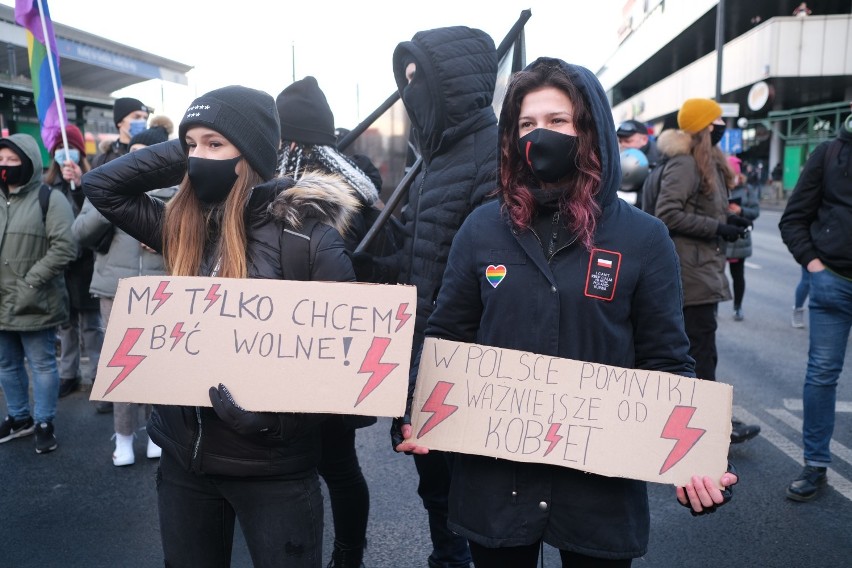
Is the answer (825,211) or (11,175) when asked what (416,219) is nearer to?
(825,211)

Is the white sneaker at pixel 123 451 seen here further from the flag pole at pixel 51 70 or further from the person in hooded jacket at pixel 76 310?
the flag pole at pixel 51 70

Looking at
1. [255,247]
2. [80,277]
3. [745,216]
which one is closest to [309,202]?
[255,247]

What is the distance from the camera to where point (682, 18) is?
35.4 metres

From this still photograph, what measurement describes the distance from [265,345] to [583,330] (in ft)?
2.73

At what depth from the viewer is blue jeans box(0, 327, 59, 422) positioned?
4.63 meters

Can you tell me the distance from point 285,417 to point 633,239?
103 cm

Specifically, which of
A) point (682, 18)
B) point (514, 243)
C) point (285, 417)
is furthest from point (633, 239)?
point (682, 18)

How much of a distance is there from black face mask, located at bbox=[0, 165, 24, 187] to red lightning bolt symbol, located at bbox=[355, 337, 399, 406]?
3.62m

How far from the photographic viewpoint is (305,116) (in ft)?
11.5

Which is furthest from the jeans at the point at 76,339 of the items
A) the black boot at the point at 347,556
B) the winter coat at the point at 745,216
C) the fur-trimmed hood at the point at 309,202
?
the winter coat at the point at 745,216

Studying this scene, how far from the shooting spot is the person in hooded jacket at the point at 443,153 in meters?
2.76

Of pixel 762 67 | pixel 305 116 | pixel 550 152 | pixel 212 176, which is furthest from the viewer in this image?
pixel 762 67

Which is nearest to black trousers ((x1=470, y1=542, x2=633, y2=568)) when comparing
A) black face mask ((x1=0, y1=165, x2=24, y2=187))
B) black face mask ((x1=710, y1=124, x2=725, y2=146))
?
black face mask ((x1=710, y1=124, x2=725, y2=146))

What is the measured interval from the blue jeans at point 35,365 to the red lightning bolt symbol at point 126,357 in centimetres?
319
